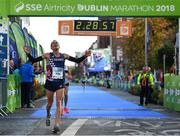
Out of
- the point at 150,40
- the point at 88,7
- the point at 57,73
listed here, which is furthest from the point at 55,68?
the point at 150,40

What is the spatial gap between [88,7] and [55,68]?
6767 millimetres

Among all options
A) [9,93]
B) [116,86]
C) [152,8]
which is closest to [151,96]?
[152,8]

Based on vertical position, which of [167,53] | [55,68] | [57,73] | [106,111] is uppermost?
[167,53]

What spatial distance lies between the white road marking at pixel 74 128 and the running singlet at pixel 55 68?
3.63ft

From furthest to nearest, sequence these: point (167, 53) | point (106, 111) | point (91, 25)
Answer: point (167, 53), point (91, 25), point (106, 111)

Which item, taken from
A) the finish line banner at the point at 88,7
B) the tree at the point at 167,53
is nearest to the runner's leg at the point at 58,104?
the finish line banner at the point at 88,7

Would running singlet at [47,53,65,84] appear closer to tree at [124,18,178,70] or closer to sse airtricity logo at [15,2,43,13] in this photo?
sse airtricity logo at [15,2,43,13]

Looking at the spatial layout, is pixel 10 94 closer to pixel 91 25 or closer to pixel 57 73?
pixel 57 73

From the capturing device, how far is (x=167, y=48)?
50031 millimetres

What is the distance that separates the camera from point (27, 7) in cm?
1883

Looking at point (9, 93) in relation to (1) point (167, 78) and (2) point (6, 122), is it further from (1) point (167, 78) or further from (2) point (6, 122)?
(1) point (167, 78)

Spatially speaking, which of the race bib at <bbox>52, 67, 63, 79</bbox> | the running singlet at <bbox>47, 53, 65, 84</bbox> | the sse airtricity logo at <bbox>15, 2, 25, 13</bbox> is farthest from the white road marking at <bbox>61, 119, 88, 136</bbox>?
the sse airtricity logo at <bbox>15, 2, 25, 13</bbox>

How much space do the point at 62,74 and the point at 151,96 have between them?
12577mm

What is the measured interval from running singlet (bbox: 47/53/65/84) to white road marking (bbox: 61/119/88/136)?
3.63 ft
